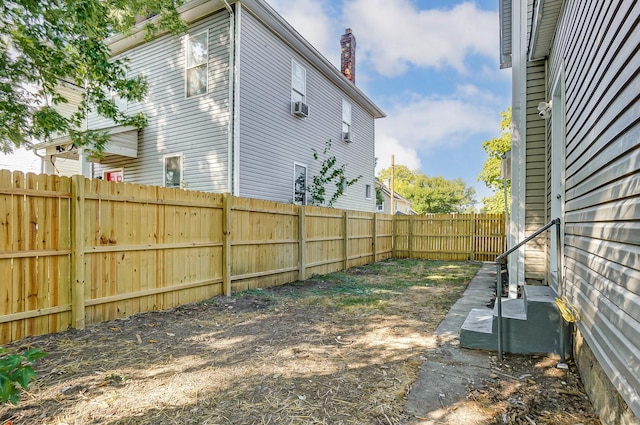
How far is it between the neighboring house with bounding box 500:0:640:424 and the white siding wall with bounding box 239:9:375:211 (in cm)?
593

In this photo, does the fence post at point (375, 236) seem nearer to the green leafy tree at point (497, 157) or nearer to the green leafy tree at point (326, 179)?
the green leafy tree at point (326, 179)

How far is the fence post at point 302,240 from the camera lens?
737 centimetres

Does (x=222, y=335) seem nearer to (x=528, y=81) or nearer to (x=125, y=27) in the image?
(x=528, y=81)

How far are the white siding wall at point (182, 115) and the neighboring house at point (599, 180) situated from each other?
6.45m

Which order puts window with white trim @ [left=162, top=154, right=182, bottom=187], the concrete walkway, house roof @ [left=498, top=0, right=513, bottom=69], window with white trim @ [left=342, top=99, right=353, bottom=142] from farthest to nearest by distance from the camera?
window with white trim @ [left=342, top=99, right=353, bottom=142] → window with white trim @ [left=162, top=154, right=182, bottom=187] → house roof @ [left=498, top=0, right=513, bottom=69] → the concrete walkway

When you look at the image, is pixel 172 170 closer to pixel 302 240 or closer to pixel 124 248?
pixel 302 240

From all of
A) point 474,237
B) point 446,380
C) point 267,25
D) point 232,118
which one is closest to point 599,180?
point 446,380

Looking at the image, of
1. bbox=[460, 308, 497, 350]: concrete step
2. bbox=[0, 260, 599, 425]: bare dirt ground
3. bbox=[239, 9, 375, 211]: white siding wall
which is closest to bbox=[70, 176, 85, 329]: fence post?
bbox=[0, 260, 599, 425]: bare dirt ground

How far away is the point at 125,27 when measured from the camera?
26.4 feet

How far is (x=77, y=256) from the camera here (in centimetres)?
373

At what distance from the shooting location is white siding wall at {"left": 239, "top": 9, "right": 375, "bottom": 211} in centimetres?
812

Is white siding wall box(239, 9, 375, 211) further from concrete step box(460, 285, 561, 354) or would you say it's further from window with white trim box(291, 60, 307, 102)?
concrete step box(460, 285, 561, 354)

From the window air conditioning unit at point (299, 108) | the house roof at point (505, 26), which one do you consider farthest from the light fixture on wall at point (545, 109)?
the window air conditioning unit at point (299, 108)

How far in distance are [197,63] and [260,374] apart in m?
8.16
